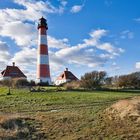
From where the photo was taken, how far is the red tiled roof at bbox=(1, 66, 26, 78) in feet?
279

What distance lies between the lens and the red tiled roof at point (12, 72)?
8512 cm

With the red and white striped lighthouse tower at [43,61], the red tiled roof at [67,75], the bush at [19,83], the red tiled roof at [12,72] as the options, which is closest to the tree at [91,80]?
the bush at [19,83]

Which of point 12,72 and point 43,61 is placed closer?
point 43,61

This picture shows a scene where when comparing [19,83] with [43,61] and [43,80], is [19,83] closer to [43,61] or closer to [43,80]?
[43,80]

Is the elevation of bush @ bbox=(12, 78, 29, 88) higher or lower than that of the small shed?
lower

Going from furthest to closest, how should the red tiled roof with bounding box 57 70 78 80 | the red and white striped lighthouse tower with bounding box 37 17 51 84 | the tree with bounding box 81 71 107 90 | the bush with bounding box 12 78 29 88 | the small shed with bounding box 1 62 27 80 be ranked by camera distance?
the red tiled roof with bounding box 57 70 78 80 → the small shed with bounding box 1 62 27 80 → the red and white striped lighthouse tower with bounding box 37 17 51 84 → the bush with bounding box 12 78 29 88 → the tree with bounding box 81 71 107 90

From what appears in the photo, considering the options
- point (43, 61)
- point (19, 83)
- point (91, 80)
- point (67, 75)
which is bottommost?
point (91, 80)

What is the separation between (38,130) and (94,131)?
3051 millimetres

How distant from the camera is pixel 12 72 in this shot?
8650 cm

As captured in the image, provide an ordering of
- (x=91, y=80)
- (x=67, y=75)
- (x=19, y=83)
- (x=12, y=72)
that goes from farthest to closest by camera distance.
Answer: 1. (x=67, y=75)
2. (x=12, y=72)
3. (x=19, y=83)
4. (x=91, y=80)

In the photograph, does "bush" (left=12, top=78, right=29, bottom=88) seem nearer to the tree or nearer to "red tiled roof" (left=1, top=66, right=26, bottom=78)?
the tree

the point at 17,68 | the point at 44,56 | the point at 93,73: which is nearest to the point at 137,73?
the point at 93,73

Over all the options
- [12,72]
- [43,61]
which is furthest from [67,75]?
[43,61]

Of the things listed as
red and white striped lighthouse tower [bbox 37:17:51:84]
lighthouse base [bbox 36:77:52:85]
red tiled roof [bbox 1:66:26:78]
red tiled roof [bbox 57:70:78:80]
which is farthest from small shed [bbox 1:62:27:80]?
red and white striped lighthouse tower [bbox 37:17:51:84]
